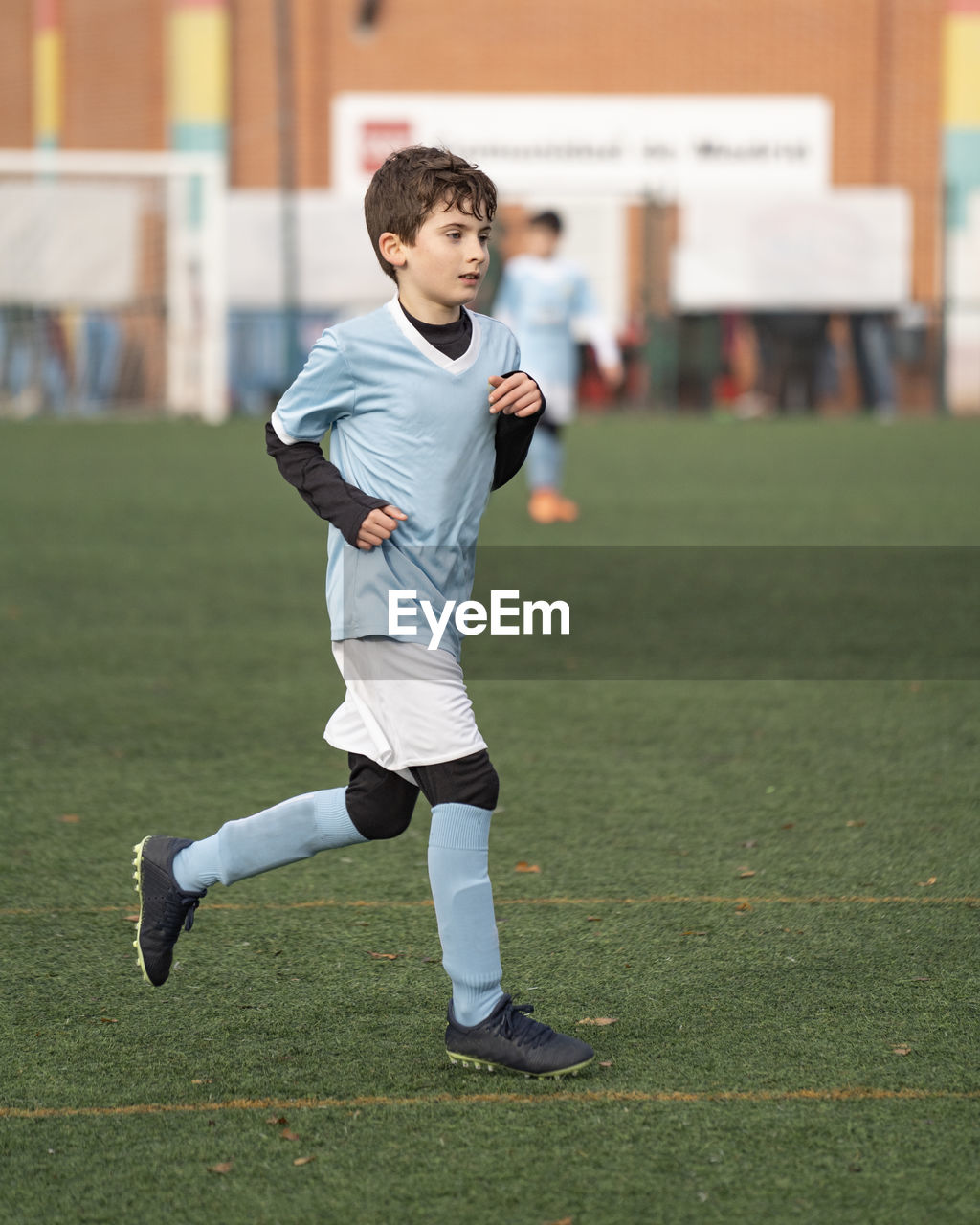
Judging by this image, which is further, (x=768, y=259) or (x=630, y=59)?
(x=630, y=59)

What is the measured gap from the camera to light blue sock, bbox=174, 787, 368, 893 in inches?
144

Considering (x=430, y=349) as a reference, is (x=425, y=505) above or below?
below

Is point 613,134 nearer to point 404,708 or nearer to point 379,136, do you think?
point 379,136

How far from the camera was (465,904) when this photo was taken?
11.4ft

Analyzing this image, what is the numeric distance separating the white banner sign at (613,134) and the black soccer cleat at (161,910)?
2756 cm

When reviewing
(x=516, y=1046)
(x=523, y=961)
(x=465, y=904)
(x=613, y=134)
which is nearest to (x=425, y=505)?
(x=465, y=904)

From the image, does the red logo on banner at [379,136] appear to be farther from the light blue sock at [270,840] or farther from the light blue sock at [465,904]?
the light blue sock at [465,904]

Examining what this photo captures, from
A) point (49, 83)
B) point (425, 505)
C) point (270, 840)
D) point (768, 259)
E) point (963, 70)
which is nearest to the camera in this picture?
point (425, 505)

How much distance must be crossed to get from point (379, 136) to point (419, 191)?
28.0 meters

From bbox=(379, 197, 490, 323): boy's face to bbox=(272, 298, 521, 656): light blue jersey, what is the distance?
9 centimetres

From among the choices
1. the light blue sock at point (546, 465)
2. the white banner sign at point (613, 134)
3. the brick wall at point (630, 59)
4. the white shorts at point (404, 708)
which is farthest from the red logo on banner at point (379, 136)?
the white shorts at point (404, 708)

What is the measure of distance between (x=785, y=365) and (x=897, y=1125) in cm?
2473

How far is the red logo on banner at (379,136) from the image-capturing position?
100.0 feet

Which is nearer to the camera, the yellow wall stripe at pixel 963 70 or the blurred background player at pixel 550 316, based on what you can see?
the blurred background player at pixel 550 316
